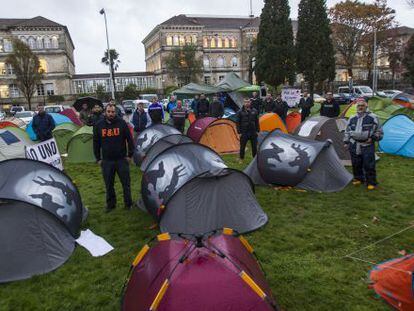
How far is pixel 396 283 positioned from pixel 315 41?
37455 mm

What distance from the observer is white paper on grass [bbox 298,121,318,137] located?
10.2 metres

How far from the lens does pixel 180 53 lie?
64312 mm

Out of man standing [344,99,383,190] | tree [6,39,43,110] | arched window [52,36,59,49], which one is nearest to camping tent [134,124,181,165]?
man standing [344,99,383,190]

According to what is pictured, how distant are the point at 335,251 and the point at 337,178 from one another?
3.14m

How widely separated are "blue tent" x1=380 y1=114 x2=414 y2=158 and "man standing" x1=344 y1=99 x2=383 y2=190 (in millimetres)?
4035

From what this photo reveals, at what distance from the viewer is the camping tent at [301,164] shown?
8.02m

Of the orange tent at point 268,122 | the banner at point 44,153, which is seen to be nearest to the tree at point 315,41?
the orange tent at point 268,122

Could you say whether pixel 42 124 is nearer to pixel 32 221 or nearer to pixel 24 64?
pixel 32 221

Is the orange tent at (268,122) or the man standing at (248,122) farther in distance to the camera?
the orange tent at (268,122)

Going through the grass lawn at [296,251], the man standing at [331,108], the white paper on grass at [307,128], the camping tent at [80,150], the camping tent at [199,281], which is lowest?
the grass lawn at [296,251]

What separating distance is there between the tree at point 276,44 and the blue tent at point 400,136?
30144 mm

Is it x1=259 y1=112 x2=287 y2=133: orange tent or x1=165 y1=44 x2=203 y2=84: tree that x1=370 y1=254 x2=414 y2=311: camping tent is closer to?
x1=259 y1=112 x2=287 y2=133: orange tent

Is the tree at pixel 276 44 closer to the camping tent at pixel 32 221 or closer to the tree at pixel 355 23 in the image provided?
the tree at pixel 355 23

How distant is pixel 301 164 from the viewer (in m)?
8.02
